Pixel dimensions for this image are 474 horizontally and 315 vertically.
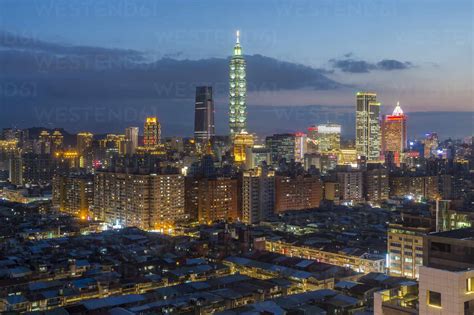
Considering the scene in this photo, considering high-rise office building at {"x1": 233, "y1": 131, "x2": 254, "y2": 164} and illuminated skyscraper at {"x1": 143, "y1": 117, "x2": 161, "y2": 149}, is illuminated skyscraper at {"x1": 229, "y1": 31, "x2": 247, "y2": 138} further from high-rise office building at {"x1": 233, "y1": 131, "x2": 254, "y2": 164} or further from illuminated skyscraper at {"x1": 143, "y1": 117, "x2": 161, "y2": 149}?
illuminated skyscraper at {"x1": 143, "y1": 117, "x2": 161, "y2": 149}

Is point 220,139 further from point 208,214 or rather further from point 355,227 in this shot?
point 355,227

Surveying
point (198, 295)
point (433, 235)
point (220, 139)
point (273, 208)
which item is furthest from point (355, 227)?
point (220, 139)

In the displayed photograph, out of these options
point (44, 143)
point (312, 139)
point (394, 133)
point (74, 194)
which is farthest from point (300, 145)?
point (74, 194)

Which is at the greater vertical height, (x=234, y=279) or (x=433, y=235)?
(x=433, y=235)

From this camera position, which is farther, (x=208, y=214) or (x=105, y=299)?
(x=208, y=214)

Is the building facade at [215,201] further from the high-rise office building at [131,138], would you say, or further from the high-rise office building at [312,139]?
the high-rise office building at [312,139]

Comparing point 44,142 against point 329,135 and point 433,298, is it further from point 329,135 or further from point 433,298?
point 433,298

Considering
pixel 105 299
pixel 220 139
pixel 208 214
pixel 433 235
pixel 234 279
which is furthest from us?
pixel 220 139
